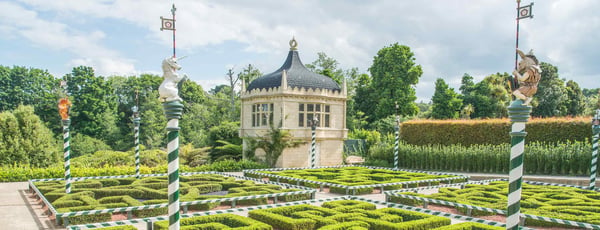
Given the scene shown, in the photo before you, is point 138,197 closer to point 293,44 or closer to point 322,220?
point 322,220

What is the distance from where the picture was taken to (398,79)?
40875mm

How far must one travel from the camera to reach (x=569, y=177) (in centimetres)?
2003

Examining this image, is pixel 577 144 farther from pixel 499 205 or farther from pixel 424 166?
pixel 499 205

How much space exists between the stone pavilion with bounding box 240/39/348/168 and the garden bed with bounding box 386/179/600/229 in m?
11.3

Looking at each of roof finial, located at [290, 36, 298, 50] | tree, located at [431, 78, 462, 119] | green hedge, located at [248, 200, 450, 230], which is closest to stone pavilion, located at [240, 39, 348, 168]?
roof finial, located at [290, 36, 298, 50]

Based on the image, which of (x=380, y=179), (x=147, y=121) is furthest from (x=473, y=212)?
(x=147, y=121)

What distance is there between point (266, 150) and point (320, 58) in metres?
28.0

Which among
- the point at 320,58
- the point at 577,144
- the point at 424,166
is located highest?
the point at 320,58

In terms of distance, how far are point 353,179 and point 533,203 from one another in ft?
22.9

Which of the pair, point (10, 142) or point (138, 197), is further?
point (10, 142)

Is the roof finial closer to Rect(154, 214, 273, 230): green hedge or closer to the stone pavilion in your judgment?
the stone pavilion

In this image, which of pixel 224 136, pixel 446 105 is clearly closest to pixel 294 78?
pixel 224 136

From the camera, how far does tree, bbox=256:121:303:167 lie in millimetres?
24875

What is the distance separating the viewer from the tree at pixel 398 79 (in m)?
41.1
